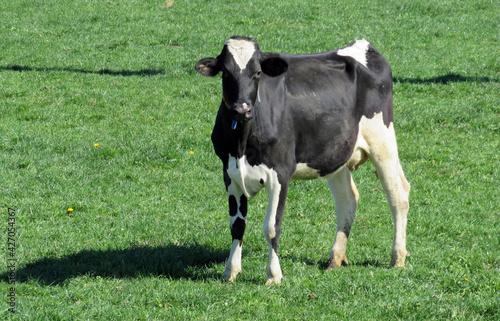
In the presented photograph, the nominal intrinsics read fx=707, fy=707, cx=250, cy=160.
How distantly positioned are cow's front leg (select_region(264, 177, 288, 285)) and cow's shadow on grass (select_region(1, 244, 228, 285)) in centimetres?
70

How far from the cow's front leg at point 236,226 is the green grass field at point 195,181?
0.42 ft

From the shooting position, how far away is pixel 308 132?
296 inches

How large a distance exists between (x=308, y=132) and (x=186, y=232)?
7.61 feet

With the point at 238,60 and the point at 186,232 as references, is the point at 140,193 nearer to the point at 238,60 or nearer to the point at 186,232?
the point at 186,232

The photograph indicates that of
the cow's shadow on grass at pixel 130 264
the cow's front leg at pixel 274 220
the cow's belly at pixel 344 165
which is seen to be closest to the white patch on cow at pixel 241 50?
the cow's front leg at pixel 274 220

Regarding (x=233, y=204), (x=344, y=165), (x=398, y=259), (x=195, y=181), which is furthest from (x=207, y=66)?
(x=195, y=181)

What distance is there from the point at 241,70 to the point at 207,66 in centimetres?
45

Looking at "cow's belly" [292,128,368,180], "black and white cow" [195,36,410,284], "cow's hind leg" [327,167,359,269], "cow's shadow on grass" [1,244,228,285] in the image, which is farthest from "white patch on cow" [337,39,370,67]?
"cow's shadow on grass" [1,244,228,285]

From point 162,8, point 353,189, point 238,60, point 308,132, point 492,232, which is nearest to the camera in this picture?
point 238,60

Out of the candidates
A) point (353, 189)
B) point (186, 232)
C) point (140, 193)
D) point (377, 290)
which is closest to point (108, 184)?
point (140, 193)

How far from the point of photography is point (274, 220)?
23.7 ft

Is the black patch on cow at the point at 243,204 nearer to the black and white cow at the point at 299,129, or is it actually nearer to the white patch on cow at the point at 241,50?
the black and white cow at the point at 299,129

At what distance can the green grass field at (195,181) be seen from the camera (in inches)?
271

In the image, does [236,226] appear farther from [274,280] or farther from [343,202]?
[343,202]
